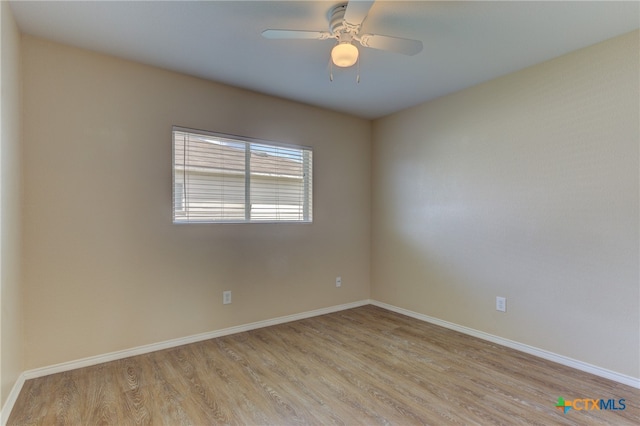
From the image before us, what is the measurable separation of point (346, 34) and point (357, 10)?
414 millimetres

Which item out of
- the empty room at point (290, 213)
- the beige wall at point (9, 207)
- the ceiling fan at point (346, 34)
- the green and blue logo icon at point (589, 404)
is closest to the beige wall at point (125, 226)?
the empty room at point (290, 213)

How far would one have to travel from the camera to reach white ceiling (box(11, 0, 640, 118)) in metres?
1.91

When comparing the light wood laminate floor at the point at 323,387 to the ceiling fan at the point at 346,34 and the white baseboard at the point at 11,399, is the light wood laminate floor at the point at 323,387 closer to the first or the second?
the white baseboard at the point at 11,399

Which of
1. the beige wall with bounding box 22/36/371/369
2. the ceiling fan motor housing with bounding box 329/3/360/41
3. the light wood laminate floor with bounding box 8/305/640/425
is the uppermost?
the ceiling fan motor housing with bounding box 329/3/360/41

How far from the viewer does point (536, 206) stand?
261 cm

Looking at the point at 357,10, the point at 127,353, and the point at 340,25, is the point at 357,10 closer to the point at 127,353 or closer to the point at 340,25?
the point at 340,25

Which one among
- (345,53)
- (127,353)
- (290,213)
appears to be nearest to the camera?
(345,53)

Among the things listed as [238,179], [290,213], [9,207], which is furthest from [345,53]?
[9,207]

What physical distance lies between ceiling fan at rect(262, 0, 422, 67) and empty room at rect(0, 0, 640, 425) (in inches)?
0.6

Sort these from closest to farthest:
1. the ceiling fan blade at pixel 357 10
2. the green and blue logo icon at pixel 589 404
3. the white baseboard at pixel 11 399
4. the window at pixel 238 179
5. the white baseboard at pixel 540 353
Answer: the ceiling fan blade at pixel 357 10, the white baseboard at pixel 11 399, the green and blue logo icon at pixel 589 404, the white baseboard at pixel 540 353, the window at pixel 238 179

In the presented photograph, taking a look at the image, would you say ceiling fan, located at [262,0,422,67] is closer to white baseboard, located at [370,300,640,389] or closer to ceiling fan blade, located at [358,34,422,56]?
ceiling fan blade, located at [358,34,422,56]

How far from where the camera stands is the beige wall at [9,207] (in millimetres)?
1779

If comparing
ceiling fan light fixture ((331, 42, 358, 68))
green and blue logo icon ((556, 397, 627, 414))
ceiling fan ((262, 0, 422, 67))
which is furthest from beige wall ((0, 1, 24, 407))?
green and blue logo icon ((556, 397, 627, 414))

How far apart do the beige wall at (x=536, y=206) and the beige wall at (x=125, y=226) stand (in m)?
1.46
